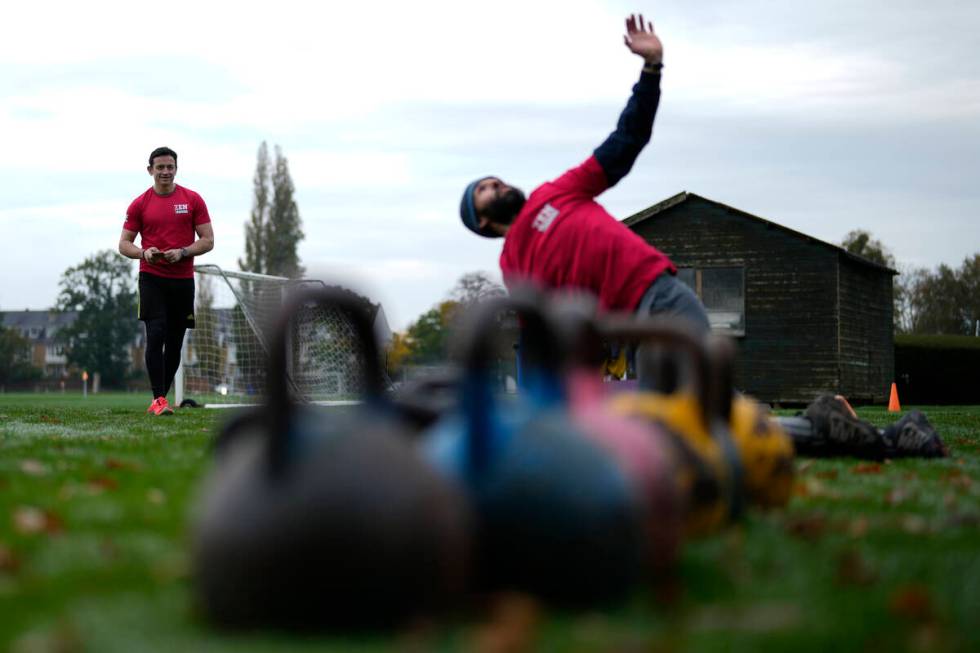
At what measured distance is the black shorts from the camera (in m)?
13.8

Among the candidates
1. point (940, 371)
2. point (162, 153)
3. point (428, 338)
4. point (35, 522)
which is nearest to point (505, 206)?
point (35, 522)

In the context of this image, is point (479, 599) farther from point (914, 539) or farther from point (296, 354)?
point (296, 354)

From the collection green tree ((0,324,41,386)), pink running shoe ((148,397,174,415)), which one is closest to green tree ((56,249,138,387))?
green tree ((0,324,41,386))

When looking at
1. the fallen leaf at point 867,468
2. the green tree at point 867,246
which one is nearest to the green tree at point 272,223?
the green tree at point 867,246

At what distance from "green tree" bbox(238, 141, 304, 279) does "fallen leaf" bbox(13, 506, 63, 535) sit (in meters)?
105

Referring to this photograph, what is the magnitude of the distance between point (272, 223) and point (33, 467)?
4202 inches

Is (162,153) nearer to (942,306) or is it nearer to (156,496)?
(156,496)

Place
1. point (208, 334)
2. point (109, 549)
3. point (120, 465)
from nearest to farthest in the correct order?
point (109, 549)
point (120, 465)
point (208, 334)

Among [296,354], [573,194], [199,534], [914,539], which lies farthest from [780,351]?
[199,534]

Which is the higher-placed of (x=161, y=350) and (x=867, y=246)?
(x=867, y=246)

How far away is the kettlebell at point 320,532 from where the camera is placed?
268cm

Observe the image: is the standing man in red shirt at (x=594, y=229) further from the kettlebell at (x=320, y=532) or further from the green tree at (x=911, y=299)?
the green tree at (x=911, y=299)

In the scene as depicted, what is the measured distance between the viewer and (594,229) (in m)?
6.85

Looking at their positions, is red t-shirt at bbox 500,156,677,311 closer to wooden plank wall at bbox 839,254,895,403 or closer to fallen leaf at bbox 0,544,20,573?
fallen leaf at bbox 0,544,20,573
